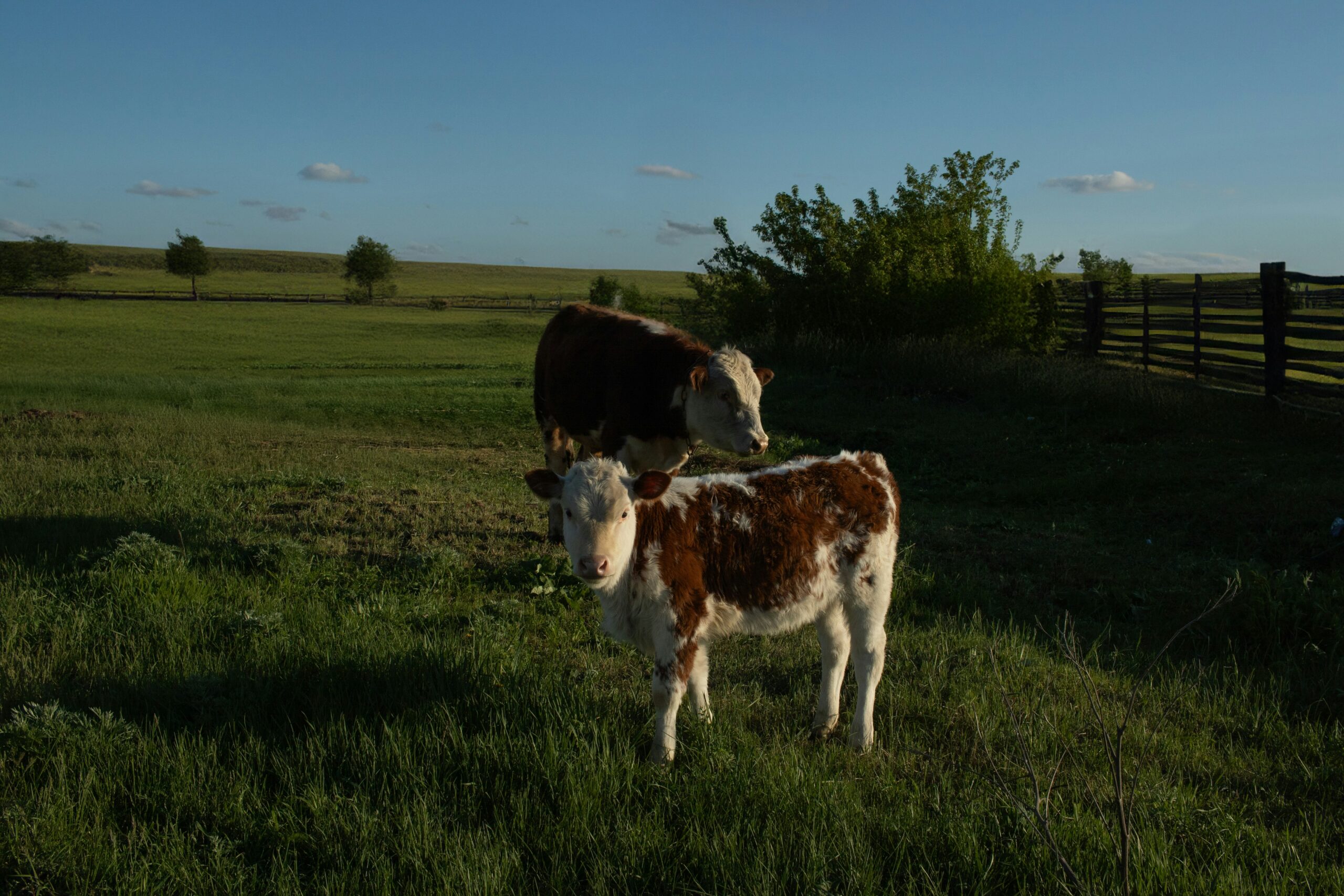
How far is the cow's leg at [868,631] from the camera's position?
4543 mm

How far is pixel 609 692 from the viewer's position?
4.74m

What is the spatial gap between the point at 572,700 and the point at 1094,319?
2329 cm

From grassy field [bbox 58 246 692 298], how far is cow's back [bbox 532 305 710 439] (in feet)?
255

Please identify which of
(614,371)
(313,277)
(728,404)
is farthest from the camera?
(313,277)

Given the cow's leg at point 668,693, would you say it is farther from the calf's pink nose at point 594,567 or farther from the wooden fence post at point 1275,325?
the wooden fence post at point 1275,325

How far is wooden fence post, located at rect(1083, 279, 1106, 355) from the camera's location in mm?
23625

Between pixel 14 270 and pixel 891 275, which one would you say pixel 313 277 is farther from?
pixel 891 275

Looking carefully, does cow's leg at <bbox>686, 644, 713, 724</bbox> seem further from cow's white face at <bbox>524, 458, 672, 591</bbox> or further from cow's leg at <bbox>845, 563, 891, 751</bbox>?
cow's leg at <bbox>845, 563, 891, 751</bbox>

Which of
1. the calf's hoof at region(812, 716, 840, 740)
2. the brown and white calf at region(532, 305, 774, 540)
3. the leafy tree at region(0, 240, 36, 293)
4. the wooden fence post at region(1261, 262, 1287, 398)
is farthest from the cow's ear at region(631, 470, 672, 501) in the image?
the leafy tree at region(0, 240, 36, 293)

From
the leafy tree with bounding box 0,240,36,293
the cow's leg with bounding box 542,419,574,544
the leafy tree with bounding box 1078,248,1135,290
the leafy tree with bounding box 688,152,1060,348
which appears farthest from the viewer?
the leafy tree with bounding box 0,240,36,293

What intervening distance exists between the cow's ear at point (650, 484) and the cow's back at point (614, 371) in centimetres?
341

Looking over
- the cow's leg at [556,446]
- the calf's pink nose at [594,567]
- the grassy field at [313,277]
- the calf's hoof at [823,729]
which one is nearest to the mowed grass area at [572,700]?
the calf's hoof at [823,729]

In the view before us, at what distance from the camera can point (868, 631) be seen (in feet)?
15.3

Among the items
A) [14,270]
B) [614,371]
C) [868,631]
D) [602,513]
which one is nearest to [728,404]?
[614,371]
